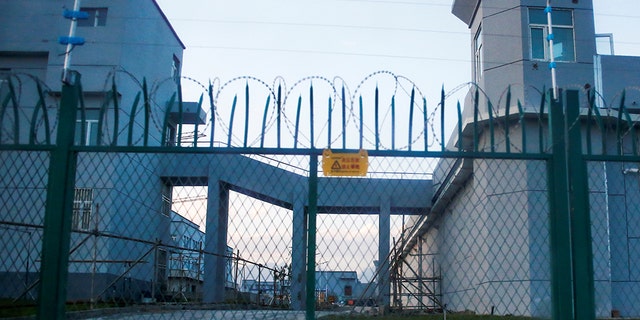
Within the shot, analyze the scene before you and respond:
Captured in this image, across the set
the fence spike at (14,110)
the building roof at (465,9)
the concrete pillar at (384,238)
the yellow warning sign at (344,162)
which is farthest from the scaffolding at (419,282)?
the fence spike at (14,110)

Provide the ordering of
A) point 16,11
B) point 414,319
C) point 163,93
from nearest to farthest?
point 414,319, point 16,11, point 163,93

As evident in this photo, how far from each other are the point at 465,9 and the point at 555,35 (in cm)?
311

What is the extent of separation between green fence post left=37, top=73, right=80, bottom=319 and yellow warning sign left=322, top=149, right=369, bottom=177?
169 cm

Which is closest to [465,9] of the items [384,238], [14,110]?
[384,238]

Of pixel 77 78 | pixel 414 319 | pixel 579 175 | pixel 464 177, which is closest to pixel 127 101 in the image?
pixel 464 177

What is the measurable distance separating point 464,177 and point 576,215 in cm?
1267

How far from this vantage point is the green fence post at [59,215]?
4234 mm

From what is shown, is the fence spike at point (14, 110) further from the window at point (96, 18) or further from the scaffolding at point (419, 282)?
the window at point (96, 18)

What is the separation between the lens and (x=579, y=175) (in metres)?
4.43

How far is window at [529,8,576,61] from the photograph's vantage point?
52.2ft

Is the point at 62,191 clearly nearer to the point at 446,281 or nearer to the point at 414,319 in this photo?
the point at 414,319

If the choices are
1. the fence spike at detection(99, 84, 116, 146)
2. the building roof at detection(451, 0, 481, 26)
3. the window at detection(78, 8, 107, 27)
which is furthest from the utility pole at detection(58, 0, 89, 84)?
the window at detection(78, 8, 107, 27)

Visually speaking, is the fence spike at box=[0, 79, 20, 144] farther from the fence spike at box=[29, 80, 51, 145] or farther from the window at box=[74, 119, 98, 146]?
the window at box=[74, 119, 98, 146]

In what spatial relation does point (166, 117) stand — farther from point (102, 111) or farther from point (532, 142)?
point (532, 142)
